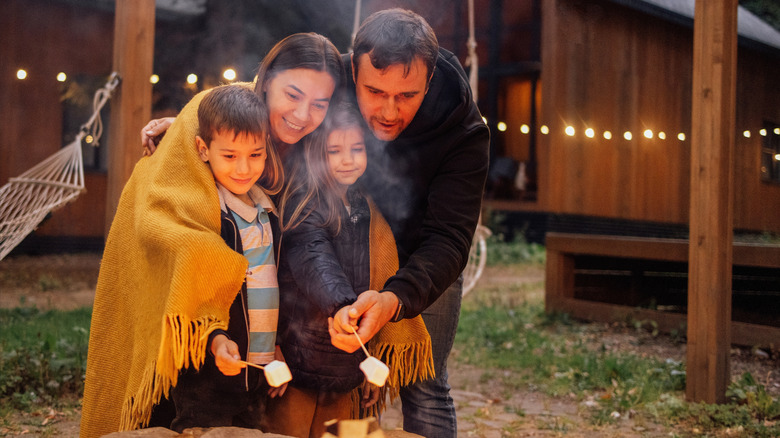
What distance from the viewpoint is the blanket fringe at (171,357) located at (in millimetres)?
1866

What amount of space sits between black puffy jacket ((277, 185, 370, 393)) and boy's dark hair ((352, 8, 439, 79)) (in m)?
0.48

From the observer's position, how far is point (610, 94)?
39.9 feet

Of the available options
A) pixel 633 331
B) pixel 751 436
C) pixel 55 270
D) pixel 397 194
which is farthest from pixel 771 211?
pixel 55 270

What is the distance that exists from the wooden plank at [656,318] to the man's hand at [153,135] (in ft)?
14.7

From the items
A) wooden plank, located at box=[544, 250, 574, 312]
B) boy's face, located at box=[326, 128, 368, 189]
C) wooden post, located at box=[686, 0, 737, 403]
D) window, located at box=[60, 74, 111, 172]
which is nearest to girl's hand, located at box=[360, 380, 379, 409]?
boy's face, located at box=[326, 128, 368, 189]

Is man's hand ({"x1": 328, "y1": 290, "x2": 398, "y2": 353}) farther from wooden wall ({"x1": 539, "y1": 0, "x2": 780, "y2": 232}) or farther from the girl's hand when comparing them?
wooden wall ({"x1": 539, "y1": 0, "x2": 780, "y2": 232})

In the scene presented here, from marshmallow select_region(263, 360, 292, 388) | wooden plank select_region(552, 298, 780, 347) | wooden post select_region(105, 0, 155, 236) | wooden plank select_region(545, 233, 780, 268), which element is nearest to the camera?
marshmallow select_region(263, 360, 292, 388)

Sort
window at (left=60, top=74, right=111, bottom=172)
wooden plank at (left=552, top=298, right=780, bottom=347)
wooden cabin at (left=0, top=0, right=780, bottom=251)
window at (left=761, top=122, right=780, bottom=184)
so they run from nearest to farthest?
1. wooden plank at (left=552, top=298, right=780, bottom=347)
2. window at (left=761, top=122, right=780, bottom=184)
3. wooden cabin at (left=0, top=0, right=780, bottom=251)
4. window at (left=60, top=74, right=111, bottom=172)

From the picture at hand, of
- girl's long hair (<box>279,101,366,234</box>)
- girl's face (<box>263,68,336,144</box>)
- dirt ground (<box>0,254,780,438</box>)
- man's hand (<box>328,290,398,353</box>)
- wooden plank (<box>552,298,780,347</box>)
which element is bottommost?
dirt ground (<box>0,254,780,438</box>)

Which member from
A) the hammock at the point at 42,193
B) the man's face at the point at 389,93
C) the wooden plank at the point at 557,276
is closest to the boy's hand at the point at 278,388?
the man's face at the point at 389,93

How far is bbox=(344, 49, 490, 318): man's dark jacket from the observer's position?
219cm

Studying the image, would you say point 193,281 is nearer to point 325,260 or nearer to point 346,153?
point 325,260

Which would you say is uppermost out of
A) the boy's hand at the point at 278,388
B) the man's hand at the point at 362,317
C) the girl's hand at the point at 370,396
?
the man's hand at the point at 362,317

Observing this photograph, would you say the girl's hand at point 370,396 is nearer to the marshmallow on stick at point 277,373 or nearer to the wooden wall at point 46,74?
the marshmallow on stick at point 277,373
